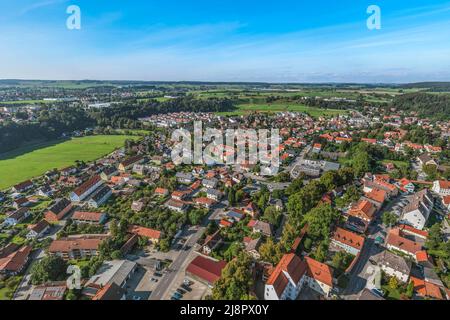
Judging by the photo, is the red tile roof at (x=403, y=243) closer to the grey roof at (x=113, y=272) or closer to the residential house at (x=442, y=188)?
the residential house at (x=442, y=188)

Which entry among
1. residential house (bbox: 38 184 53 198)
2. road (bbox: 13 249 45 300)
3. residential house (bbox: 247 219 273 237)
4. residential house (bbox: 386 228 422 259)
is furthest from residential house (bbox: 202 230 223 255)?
residential house (bbox: 38 184 53 198)

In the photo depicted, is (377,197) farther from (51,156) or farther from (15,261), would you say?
(51,156)

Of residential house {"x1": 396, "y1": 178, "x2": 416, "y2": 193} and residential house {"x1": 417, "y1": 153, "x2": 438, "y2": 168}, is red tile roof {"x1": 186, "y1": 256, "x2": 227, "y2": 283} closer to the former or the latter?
residential house {"x1": 396, "y1": 178, "x2": 416, "y2": 193}

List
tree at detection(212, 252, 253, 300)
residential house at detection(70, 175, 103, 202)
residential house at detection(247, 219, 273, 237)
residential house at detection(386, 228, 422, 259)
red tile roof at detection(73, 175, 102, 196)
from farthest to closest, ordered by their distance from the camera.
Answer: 1. red tile roof at detection(73, 175, 102, 196)
2. residential house at detection(70, 175, 103, 202)
3. residential house at detection(247, 219, 273, 237)
4. residential house at detection(386, 228, 422, 259)
5. tree at detection(212, 252, 253, 300)

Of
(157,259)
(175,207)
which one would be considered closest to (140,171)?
(175,207)
